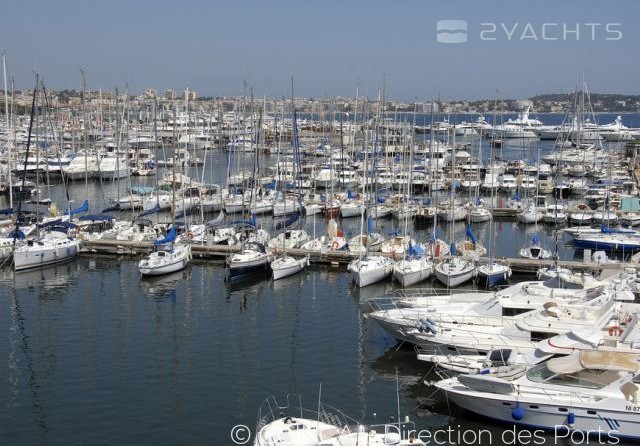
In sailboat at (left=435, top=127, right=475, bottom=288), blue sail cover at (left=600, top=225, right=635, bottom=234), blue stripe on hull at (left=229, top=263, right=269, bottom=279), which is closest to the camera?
sailboat at (left=435, top=127, right=475, bottom=288)

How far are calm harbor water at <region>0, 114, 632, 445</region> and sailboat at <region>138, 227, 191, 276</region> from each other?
586mm

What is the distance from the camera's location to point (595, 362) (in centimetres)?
2055

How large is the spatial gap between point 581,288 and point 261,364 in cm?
1183

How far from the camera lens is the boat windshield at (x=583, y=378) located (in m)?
20.4

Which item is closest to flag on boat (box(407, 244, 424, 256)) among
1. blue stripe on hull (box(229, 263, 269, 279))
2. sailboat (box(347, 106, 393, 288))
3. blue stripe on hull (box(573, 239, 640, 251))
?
sailboat (box(347, 106, 393, 288))

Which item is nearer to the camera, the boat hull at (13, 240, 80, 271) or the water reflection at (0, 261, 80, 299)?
the water reflection at (0, 261, 80, 299)

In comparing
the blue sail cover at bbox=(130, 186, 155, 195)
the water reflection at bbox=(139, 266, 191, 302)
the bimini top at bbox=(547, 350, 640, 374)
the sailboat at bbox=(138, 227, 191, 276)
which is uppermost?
the blue sail cover at bbox=(130, 186, 155, 195)

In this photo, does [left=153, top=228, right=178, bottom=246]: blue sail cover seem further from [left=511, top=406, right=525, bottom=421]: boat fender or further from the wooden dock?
[left=511, top=406, right=525, bottom=421]: boat fender

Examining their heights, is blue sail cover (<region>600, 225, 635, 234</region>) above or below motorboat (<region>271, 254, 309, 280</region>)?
above

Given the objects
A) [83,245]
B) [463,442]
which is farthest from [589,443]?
[83,245]

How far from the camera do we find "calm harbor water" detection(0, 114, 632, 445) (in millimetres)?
21938

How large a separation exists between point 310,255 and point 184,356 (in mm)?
15036

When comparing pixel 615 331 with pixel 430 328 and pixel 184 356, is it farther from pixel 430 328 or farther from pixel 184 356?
pixel 184 356

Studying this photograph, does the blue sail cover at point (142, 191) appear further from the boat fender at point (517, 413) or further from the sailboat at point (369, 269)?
the boat fender at point (517, 413)
